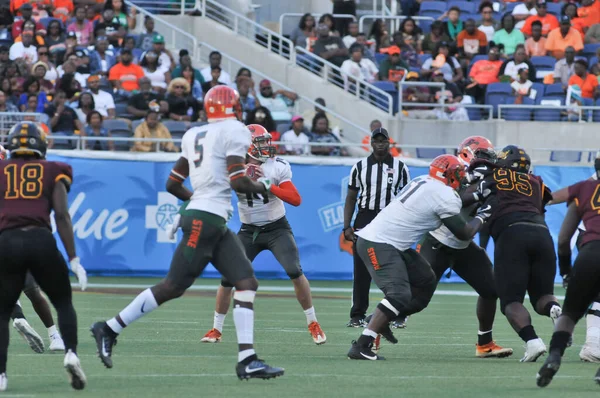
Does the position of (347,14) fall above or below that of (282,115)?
above

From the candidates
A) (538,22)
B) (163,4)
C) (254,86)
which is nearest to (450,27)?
(538,22)

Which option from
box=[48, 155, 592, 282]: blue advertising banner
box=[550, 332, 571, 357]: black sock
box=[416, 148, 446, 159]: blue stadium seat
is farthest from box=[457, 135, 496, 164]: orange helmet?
box=[416, 148, 446, 159]: blue stadium seat

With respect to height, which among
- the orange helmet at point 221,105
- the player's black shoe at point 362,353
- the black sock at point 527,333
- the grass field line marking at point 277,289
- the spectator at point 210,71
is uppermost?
the orange helmet at point 221,105

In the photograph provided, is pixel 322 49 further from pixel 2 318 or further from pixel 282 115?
pixel 2 318

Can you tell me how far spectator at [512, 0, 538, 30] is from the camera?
24.9 meters

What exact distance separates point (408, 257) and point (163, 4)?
1682cm

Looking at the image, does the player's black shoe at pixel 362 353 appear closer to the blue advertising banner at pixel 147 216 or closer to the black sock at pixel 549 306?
the black sock at pixel 549 306

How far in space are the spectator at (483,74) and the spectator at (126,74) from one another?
6.41m

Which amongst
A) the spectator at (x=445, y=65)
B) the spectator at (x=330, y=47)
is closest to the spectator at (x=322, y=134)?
the spectator at (x=330, y=47)

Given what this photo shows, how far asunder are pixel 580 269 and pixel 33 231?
3561 millimetres

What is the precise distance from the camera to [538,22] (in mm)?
23484

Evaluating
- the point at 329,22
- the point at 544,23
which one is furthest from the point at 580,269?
the point at 544,23

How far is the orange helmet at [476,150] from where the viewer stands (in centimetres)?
985

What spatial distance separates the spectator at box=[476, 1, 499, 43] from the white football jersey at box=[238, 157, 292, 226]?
14.2 meters
